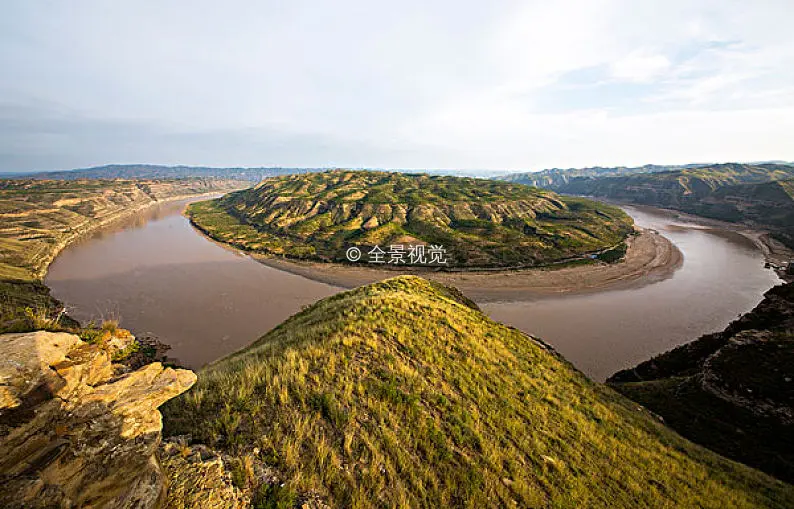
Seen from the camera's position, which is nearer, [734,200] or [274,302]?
[274,302]

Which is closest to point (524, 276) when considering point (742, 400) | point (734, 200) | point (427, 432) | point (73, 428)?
point (742, 400)

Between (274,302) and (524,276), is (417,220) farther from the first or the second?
(274,302)

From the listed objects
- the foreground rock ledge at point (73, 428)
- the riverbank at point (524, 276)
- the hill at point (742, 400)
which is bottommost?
the riverbank at point (524, 276)

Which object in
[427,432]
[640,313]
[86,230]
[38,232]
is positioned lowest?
[640,313]

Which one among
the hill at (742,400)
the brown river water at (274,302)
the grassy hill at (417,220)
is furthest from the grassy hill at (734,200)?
the hill at (742,400)

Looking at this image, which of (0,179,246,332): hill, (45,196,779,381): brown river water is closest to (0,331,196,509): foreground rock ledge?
(0,179,246,332): hill

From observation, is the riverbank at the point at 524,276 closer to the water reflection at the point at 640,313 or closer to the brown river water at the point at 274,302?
the brown river water at the point at 274,302

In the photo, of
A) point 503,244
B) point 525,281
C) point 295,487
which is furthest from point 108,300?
point 503,244
